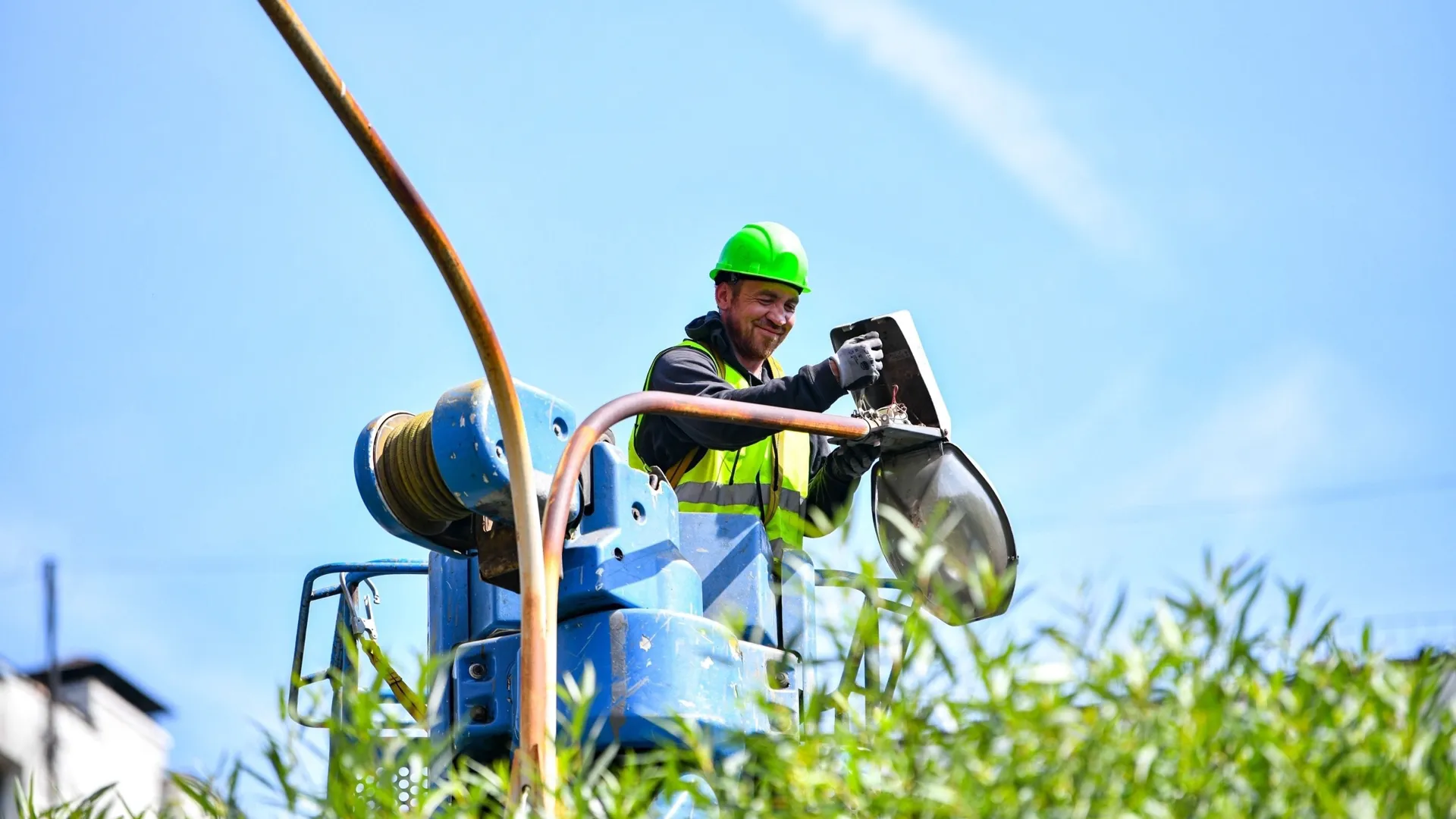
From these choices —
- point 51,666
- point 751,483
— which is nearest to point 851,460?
point 751,483

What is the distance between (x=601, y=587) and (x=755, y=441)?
0.99 m

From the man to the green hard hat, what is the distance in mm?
28

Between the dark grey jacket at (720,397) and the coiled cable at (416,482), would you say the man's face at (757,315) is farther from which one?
the coiled cable at (416,482)

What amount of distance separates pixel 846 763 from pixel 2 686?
66.2ft

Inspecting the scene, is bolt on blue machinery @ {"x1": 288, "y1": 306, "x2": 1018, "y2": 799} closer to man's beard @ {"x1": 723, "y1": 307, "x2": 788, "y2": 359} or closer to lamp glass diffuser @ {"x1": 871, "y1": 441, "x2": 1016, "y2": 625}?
lamp glass diffuser @ {"x1": 871, "y1": 441, "x2": 1016, "y2": 625}

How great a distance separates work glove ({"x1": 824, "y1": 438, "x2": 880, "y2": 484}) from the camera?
633 centimetres

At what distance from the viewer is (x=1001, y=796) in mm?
3459

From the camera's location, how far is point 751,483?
20.2 feet

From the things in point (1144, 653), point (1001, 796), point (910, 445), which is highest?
point (910, 445)

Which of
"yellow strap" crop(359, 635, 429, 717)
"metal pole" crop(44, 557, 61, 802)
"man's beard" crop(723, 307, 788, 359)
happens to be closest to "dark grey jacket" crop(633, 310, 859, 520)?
"man's beard" crop(723, 307, 788, 359)

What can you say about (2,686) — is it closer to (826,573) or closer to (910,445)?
(910,445)

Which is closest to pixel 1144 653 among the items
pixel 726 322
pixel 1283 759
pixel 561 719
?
pixel 1283 759

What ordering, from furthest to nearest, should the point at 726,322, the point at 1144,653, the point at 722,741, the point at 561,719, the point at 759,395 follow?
1. the point at 726,322
2. the point at 759,395
3. the point at 722,741
4. the point at 561,719
5. the point at 1144,653

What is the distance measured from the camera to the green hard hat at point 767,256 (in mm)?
6938
